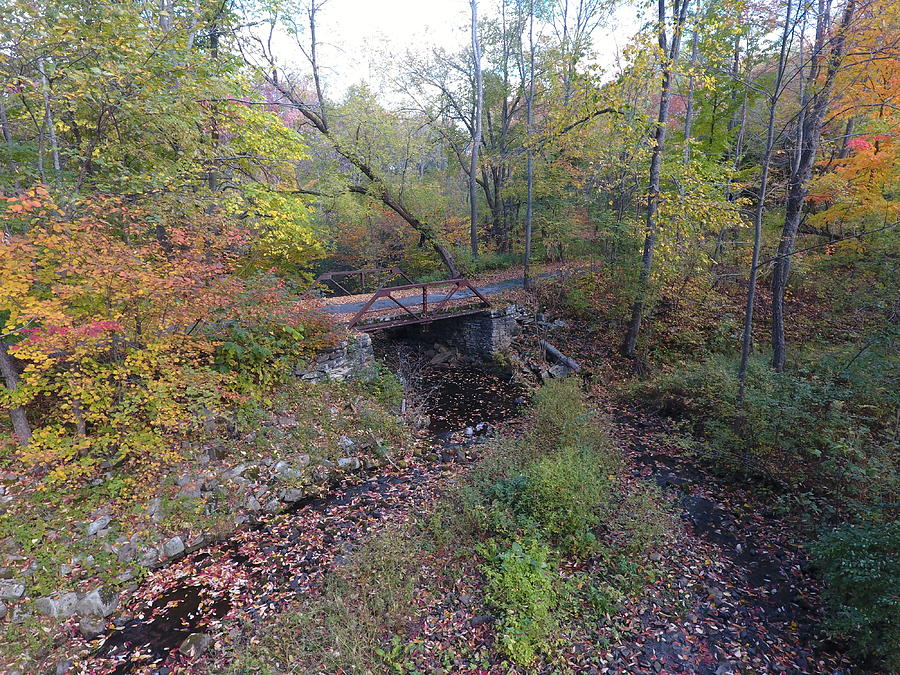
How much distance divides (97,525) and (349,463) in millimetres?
3565

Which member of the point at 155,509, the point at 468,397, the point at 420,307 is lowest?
the point at 468,397

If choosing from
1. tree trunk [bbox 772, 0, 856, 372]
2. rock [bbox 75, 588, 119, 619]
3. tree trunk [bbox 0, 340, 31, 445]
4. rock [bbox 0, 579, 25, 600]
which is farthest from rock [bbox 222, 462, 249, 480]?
tree trunk [bbox 772, 0, 856, 372]

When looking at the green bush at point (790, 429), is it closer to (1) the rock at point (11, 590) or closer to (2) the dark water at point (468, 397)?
(2) the dark water at point (468, 397)

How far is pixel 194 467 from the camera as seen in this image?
6.20 metres

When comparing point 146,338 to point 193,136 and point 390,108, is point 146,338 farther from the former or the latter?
point 390,108

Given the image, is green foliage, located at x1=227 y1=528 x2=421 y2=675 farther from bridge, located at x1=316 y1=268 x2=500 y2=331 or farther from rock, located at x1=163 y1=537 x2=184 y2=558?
bridge, located at x1=316 y1=268 x2=500 y2=331

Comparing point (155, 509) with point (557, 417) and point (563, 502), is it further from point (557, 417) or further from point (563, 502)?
point (557, 417)

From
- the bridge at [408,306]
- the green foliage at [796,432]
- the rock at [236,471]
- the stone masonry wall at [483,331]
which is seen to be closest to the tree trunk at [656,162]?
the green foliage at [796,432]

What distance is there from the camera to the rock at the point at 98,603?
14.6 feet

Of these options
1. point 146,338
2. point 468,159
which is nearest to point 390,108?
point 468,159

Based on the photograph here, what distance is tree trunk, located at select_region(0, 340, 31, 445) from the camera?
17.0 feet

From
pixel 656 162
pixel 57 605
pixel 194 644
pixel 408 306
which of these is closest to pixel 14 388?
pixel 57 605

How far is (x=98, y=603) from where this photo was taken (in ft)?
14.8

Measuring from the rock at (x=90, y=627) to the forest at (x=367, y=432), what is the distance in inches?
1.9
